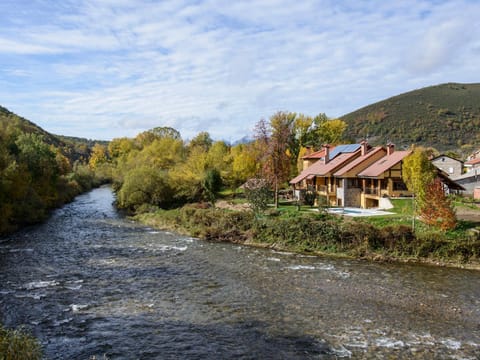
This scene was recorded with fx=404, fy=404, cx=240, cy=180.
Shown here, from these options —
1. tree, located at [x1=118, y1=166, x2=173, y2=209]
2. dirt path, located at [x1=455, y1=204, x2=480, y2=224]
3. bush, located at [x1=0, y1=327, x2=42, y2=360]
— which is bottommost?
bush, located at [x1=0, y1=327, x2=42, y2=360]

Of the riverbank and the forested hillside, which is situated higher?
the forested hillside

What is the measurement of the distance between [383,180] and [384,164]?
1513mm

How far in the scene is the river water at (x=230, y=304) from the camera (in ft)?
44.2

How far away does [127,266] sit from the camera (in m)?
23.3

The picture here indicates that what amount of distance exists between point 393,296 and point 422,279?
3565 mm

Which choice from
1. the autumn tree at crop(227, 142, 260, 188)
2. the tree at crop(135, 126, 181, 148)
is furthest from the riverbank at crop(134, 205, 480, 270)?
the tree at crop(135, 126, 181, 148)

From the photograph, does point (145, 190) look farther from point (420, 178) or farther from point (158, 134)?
point (158, 134)

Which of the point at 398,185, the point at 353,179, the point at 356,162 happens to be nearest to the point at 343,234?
the point at 398,185

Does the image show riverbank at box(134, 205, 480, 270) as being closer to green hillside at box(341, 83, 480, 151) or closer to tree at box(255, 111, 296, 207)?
tree at box(255, 111, 296, 207)

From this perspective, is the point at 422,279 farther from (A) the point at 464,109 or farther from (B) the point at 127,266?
(A) the point at 464,109

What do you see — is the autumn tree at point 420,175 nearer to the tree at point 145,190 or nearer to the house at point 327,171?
the house at point 327,171

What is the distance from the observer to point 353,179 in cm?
3772

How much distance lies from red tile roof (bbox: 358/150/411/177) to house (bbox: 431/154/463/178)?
570 inches

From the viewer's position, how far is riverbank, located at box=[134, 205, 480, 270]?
23.9 meters
